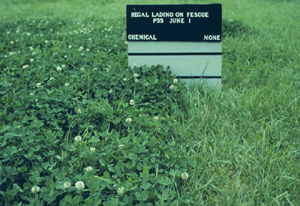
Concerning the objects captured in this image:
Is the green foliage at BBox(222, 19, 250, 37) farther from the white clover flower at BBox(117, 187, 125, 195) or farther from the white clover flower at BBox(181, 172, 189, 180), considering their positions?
the white clover flower at BBox(117, 187, 125, 195)

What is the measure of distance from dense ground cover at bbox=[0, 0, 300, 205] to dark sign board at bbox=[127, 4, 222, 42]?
1.23 feet

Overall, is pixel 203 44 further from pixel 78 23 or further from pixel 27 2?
pixel 27 2

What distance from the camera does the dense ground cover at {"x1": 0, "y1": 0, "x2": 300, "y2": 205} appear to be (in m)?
1.84

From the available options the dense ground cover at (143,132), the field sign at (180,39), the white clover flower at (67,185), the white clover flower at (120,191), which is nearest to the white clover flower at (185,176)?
the dense ground cover at (143,132)

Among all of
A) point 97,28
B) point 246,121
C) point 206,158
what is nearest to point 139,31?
point 246,121

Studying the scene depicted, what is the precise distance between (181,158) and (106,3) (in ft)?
27.7

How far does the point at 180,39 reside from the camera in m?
3.38

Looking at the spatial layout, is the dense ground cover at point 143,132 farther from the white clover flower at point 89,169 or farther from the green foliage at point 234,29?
the green foliage at point 234,29

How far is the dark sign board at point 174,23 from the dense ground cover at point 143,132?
1.23ft

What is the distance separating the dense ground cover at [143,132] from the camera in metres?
1.84

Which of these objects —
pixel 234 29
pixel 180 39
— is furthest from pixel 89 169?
pixel 234 29

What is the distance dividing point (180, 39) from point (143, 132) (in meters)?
1.37

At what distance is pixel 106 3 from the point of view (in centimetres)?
979

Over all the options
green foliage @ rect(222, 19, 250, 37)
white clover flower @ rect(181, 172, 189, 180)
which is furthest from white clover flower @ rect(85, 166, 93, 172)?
green foliage @ rect(222, 19, 250, 37)
